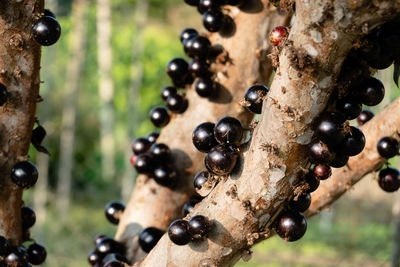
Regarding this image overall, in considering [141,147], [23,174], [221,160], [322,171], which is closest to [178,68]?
[141,147]

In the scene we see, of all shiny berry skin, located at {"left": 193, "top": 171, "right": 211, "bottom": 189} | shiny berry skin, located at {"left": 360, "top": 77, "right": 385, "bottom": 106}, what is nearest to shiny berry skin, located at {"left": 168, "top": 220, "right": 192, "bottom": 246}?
shiny berry skin, located at {"left": 193, "top": 171, "right": 211, "bottom": 189}

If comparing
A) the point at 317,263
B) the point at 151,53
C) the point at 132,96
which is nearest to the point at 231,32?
the point at 317,263

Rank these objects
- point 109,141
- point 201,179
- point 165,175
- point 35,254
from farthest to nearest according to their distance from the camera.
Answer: point 109,141, point 165,175, point 35,254, point 201,179

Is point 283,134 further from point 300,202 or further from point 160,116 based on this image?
point 160,116

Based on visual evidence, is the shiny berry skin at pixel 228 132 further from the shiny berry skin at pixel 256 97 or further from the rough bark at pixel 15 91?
the rough bark at pixel 15 91

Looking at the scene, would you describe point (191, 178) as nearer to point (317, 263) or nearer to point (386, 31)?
point (386, 31)

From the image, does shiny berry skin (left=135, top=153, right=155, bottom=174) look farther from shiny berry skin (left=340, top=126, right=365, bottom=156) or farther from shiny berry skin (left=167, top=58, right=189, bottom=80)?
shiny berry skin (left=340, top=126, right=365, bottom=156)

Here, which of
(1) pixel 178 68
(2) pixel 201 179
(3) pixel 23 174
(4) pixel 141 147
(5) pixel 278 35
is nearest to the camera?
(5) pixel 278 35
